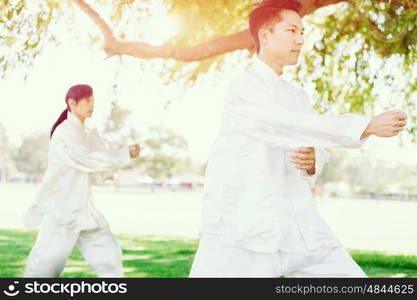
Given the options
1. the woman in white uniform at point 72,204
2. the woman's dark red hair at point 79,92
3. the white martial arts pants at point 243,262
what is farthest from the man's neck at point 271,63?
the woman's dark red hair at point 79,92

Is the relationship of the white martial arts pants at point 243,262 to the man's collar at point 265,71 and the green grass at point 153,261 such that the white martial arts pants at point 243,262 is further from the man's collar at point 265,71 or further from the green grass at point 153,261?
the green grass at point 153,261

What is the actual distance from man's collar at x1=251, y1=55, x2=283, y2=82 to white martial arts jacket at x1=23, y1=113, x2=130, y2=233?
2295 millimetres

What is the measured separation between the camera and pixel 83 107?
555cm

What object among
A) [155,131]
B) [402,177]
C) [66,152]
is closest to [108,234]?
[66,152]

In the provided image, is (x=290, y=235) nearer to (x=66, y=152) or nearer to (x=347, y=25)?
(x=66, y=152)

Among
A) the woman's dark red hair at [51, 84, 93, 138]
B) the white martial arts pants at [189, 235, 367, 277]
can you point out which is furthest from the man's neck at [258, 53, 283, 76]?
the woman's dark red hair at [51, 84, 93, 138]

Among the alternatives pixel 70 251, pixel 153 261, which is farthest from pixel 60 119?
pixel 153 261

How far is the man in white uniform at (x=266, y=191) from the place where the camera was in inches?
114

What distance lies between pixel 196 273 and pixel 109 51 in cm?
533

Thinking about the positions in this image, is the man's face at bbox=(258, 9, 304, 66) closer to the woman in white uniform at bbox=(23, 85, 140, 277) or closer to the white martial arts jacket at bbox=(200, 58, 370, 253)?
the white martial arts jacket at bbox=(200, 58, 370, 253)

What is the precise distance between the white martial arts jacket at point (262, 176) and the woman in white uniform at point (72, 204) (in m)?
2.33

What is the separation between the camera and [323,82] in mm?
10250

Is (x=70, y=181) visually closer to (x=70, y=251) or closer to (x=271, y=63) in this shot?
(x=70, y=251)

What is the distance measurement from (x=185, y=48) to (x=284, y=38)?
454cm
